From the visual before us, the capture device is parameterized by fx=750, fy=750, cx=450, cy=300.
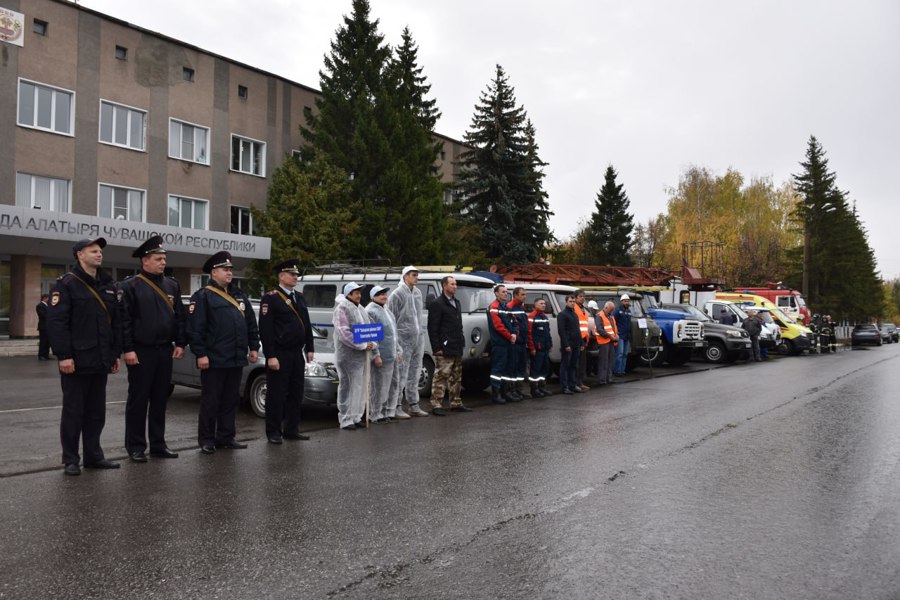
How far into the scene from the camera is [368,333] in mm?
9531

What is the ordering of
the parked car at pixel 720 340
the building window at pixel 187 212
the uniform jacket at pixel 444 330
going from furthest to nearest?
the building window at pixel 187 212 < the parked car at pixel 720 340 < the uniform jacket at pixel 444 330

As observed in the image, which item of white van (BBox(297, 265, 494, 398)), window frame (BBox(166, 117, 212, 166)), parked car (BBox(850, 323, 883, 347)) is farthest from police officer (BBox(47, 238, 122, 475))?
parked car (BBox(850, 323, 883, 347))

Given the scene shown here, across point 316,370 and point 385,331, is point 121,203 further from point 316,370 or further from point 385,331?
point 385,331

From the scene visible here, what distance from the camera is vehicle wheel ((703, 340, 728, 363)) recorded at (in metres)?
24.6

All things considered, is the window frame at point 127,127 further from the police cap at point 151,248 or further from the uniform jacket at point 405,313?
the police cap at point 151,248

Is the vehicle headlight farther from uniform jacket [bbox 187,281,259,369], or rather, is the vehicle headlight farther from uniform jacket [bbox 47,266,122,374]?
uniform jacket [bbox 47,266,122,374]

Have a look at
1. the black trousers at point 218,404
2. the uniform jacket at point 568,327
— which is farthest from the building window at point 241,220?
the black trousers at point 218,404

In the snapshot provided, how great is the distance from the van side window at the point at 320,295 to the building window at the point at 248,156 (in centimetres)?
1887

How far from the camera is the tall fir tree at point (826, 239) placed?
63875 mm

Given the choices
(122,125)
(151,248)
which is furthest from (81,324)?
(122,125)

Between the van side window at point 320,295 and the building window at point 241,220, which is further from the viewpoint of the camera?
the building window at point 241,220

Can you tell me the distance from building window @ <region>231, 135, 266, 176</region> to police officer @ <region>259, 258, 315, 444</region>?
80.8 ft

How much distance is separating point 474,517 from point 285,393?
12.6 ft

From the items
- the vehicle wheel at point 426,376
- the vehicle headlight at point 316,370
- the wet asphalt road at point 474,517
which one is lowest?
the wet asphalt road at point 474,517
